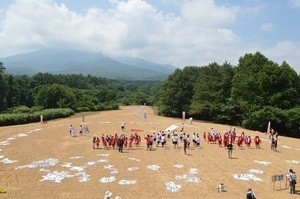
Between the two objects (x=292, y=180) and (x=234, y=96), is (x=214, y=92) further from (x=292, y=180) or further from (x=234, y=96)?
(x=292, y=180)

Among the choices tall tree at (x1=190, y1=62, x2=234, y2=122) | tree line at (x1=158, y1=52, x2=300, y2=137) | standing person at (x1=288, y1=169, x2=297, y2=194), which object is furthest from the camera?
tall tree at (x1=190, y1=62, x2=234, y2=122)

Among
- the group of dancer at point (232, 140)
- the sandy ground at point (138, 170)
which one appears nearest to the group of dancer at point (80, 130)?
the sandy ground at point (138, 170)

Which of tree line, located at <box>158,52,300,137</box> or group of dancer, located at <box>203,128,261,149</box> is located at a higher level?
tree line, located at <box>158,52,300,137</box>

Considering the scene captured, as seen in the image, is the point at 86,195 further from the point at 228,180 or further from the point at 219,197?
the point at 228,180

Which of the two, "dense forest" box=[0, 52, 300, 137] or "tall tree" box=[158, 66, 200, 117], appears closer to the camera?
"dense forest" box=[0, 52, 300, 137]

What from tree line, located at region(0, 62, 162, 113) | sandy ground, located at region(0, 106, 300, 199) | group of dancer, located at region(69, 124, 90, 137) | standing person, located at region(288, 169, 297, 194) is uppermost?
tree line, located at region(0, 62, 162, 113)

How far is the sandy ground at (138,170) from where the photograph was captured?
673 inches

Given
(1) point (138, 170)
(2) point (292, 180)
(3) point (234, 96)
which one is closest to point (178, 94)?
(3) point (234, 96)

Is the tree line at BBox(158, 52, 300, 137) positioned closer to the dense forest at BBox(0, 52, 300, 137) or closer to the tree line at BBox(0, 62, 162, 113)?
the dense forest at BBox(0, 52, 300, 137)

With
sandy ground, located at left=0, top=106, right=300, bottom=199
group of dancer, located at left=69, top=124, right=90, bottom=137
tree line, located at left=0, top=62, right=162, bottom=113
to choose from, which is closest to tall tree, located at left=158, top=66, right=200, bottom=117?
tree line, located at left=0, top=62, right=162, bottom=113

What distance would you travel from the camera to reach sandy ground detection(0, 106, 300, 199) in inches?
673

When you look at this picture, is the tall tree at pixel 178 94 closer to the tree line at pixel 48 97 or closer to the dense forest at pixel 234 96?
the dense forest at pixel 234 96

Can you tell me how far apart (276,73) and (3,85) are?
7475 centimetres

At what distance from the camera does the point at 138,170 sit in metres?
21.2
